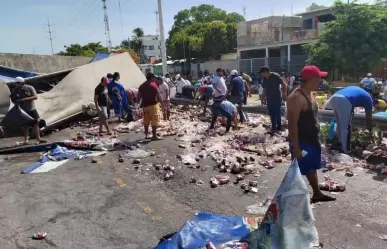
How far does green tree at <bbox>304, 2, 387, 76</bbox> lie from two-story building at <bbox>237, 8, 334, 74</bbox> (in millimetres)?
9803

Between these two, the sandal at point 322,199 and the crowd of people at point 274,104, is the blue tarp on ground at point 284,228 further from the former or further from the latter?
the sandal at point 322,199

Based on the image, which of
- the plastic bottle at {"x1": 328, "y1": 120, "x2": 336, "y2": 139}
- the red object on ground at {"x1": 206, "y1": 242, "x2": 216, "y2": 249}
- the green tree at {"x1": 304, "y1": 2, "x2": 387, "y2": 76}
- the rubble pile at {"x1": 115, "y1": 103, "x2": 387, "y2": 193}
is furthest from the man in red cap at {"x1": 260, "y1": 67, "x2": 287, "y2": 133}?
the green tree at {"x1": 304, "y1": 2, "x2": 387, "y2": 76}

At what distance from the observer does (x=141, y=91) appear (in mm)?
8938

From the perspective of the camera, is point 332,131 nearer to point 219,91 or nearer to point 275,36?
point 219,91

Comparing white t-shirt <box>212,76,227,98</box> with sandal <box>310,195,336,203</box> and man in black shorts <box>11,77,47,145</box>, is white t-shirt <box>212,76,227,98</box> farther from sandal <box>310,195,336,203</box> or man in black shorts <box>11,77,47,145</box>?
sandal <box>310,195,336,203</box>

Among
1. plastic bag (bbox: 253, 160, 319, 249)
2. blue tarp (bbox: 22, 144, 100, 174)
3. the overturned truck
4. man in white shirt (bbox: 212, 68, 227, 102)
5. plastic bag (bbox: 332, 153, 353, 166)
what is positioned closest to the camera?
plastic bag (bbox: 253, 160, 319, 249)

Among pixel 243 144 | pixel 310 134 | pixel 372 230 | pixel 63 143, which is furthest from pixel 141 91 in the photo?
pixel 372 230

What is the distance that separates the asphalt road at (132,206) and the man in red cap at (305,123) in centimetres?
62

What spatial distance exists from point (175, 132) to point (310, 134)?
585 centimetres

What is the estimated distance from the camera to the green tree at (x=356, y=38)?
21.1 metres

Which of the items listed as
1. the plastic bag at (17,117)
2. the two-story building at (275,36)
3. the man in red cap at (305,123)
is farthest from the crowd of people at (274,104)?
the two-story building at (275,36)

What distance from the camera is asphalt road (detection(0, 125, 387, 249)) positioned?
13.0 feet

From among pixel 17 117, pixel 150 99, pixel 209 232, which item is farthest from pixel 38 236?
pixel 17 117

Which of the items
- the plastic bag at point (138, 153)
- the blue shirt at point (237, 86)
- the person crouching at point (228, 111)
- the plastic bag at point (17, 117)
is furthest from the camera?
the blue shirt at point (237, 86)
